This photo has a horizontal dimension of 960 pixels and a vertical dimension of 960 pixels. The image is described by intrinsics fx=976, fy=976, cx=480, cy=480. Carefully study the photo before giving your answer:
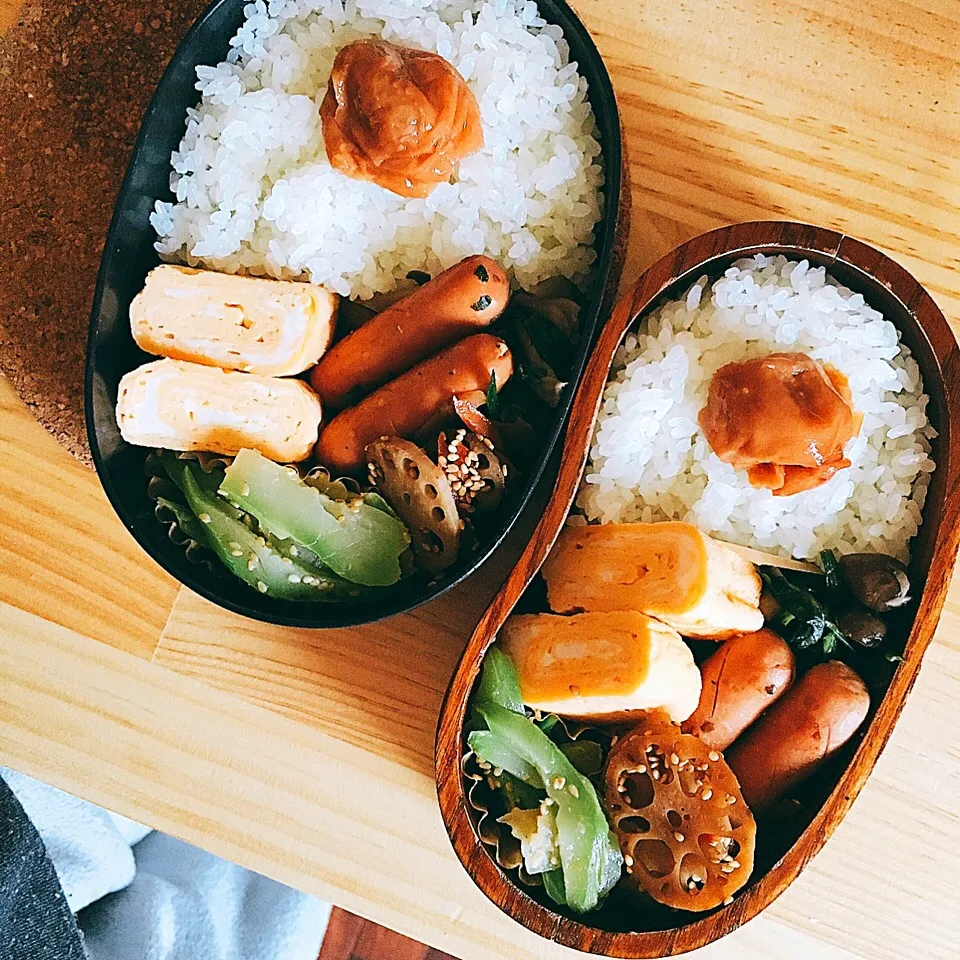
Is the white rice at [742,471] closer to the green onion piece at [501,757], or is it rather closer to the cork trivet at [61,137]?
the green onion piece at [501,757]

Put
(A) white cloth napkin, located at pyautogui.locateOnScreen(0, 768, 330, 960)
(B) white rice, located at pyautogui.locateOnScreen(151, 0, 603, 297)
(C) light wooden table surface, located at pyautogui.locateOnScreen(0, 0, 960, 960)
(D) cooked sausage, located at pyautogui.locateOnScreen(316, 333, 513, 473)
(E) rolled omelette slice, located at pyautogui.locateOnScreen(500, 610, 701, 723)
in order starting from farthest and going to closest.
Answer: (A) white cloth napkin, located at pyautogui.locateOnScreen(0, 768, 330, 960), (C) light wooden table surface, located at pyautogui.locateOnScreen(0, 0, 960, 960), (B) white rice, located at pyautogui.locateOnScreen(151, 0, 603, 297), (D) cooked sausage, located at pyautogui.locateOnScreen(316, 333, 513, 473), (E) rolled omelette slice, located at pyautogui.locateOnScreen(500, 610, 701, 723)

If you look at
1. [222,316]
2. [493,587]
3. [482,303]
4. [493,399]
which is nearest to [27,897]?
[493,587]

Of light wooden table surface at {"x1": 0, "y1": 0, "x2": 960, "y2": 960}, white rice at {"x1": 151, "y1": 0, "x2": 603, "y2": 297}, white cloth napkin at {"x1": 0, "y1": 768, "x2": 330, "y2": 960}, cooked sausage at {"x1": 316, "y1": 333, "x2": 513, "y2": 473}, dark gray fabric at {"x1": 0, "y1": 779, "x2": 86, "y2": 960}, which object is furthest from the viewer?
white cloth napkin at {"x1": 0, "y1": 768, "x2": 330, "y2": 960}

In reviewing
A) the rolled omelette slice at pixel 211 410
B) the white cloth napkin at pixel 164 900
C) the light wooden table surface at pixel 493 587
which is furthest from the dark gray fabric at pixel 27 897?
the rolled omelette slice at pixel 211 410

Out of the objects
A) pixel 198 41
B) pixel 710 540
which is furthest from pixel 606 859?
pixel 198 41

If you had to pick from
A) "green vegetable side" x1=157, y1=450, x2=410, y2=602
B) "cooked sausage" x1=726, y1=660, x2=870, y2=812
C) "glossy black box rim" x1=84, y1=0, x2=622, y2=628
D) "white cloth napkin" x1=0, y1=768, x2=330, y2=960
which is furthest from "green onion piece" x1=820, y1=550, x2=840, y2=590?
"white cloth napkin" x1=0, y1=768, x2=330, y2=960

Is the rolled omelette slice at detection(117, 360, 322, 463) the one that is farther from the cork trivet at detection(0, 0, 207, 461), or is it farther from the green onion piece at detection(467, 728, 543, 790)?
the green onion piece at detection(467, 728, 543, 790)
